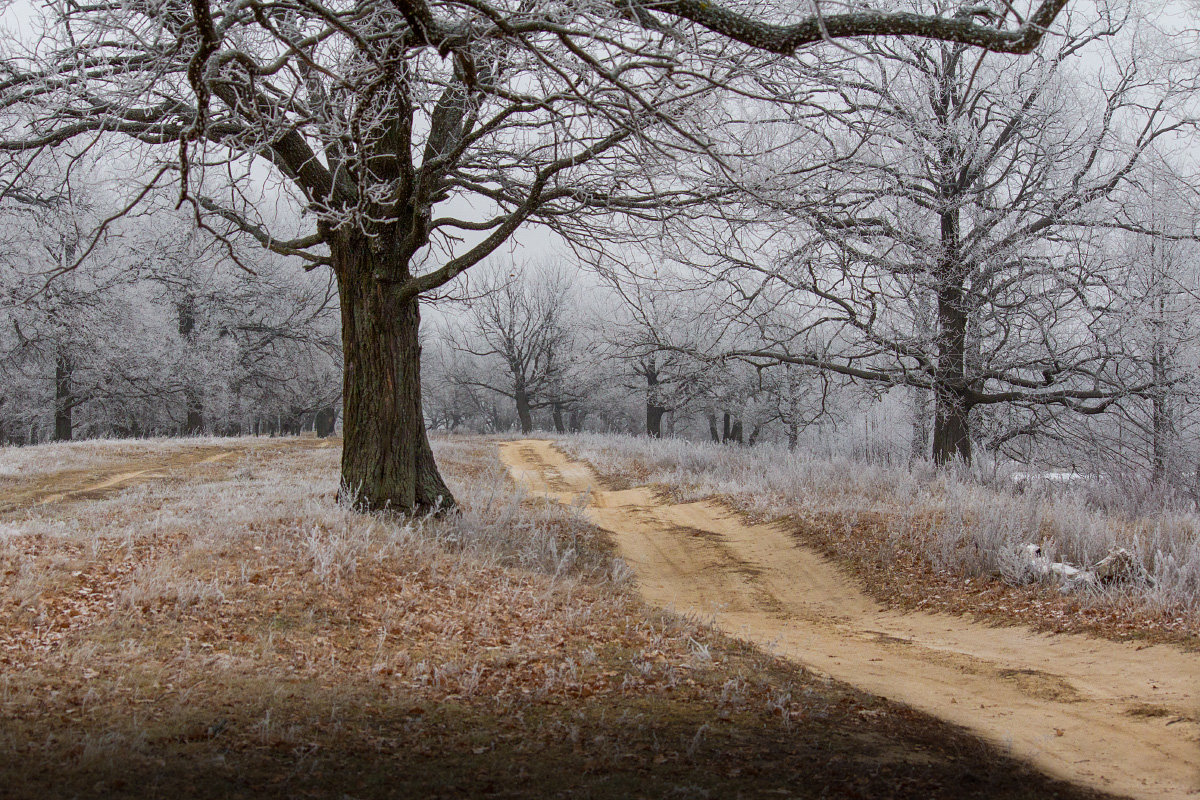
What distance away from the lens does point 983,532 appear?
8125 mm

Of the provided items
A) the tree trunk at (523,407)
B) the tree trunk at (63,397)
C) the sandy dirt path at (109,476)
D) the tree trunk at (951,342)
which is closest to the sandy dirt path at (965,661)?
the tree trunk at (951,342)

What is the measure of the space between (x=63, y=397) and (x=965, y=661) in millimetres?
29780

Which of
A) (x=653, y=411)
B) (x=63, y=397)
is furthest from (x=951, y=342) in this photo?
(x=63, y=397)

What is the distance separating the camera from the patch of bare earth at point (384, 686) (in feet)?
11.0

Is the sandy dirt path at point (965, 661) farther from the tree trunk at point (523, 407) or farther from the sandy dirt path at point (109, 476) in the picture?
the tree trunk at point (523, 407)

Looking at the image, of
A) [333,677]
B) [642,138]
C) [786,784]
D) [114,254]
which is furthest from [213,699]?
[114,254]

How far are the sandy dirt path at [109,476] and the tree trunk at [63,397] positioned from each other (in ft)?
27.7

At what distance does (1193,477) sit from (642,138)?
1256cm

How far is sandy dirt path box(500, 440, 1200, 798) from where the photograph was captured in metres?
4.00

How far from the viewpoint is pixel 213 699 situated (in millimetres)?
Result: 4164

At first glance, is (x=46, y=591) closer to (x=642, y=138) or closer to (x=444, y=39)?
(x=444, y=39)

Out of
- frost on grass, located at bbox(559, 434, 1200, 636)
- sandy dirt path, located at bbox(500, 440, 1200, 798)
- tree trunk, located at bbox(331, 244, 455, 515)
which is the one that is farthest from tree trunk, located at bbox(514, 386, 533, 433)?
tree trunk, located at bbox(331, 244, 455, 515)

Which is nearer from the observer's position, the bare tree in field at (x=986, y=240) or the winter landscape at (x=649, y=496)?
the winter landscape at (x=649, y=496)

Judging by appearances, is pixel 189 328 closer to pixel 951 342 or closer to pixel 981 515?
pixel 951 342
